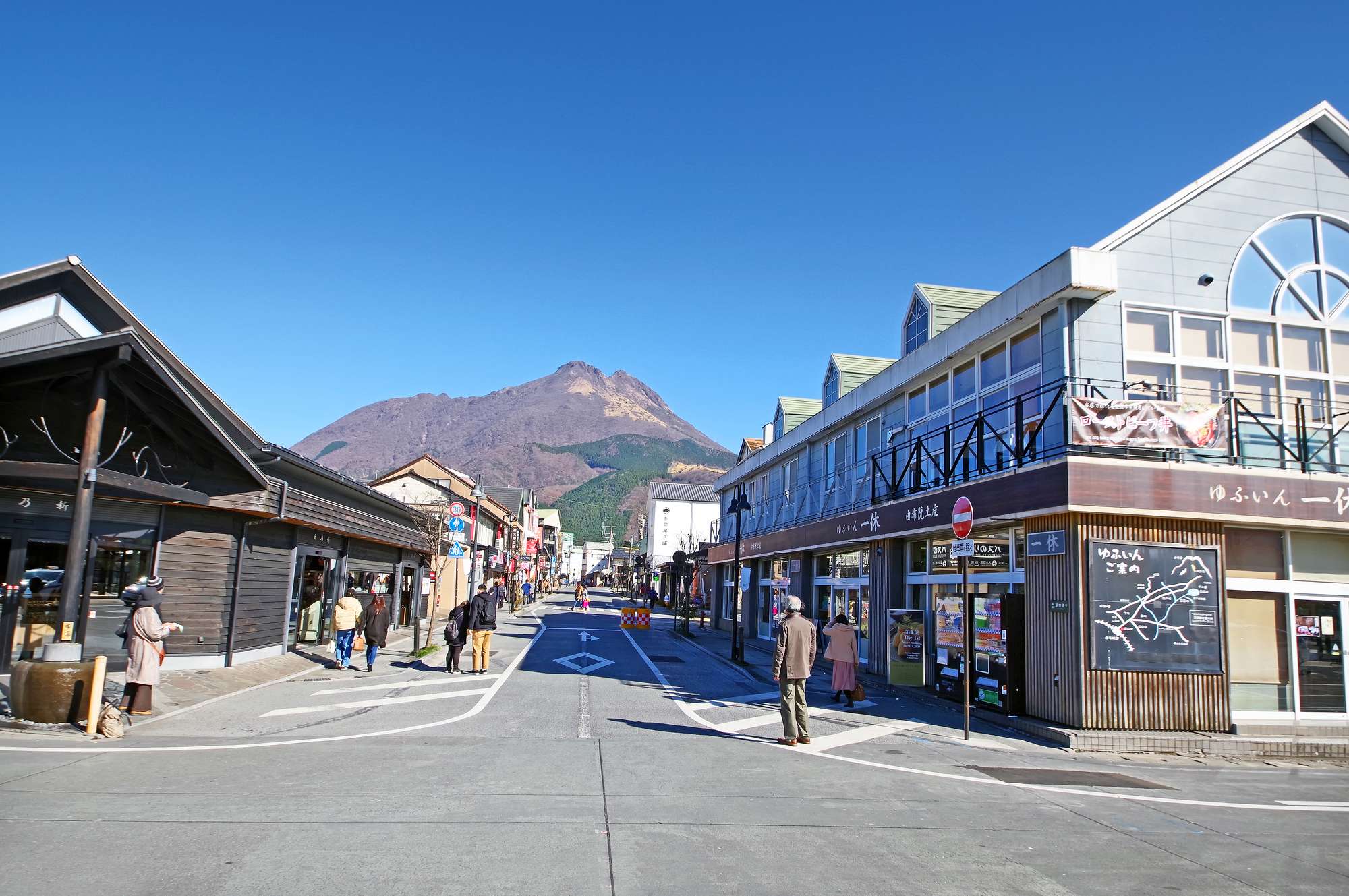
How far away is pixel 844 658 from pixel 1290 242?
1047 centimetres

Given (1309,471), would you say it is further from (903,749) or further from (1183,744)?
(903,749)

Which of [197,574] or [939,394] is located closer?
[197,574]

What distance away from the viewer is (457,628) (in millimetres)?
17641

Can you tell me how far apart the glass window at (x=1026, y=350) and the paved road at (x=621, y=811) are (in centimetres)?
617

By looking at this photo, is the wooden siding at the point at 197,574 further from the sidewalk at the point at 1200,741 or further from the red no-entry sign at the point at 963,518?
the sidewalk at the point at 1200,741

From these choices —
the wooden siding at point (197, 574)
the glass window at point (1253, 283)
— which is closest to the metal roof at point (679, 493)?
the wooden siding at point (197, 574)

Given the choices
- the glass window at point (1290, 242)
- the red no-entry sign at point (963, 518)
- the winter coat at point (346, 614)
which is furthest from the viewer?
the winter coat at point (346, 614)

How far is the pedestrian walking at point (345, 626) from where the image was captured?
16.9 metres

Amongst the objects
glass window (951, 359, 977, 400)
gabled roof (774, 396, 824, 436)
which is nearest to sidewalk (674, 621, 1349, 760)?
glass window (951, 359, 977, 400)

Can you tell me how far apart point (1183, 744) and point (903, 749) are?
4.12 metres

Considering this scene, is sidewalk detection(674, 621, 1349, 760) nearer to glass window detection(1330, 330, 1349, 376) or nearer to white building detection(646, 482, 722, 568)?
glass window detection(1330, 330, 1349, 376)


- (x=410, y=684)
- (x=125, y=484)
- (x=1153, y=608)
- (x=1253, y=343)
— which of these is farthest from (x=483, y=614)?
(x=1253, y=343)

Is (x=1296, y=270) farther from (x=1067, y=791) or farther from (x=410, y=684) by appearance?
(x=410, y=684)

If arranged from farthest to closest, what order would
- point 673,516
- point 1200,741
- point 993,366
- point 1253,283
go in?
point 673,516 → point 993,366 → point 1253,283 → point 1200,741
